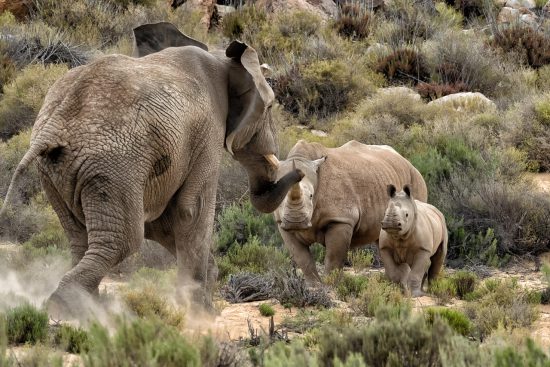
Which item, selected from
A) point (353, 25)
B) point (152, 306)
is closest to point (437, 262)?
point (152, 306)

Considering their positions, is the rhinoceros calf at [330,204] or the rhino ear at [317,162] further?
the rhino ear at [317,162]

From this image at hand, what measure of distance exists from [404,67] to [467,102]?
3.26 m

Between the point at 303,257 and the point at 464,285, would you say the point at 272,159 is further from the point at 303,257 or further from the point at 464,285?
the point at 464,285

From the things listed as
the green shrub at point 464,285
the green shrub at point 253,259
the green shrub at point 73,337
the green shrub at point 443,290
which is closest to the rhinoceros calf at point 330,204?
the green shrub at point 253,259

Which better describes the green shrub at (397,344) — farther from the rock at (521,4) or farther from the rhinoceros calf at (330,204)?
the rock at (521,4)

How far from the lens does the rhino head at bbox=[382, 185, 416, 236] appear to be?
9.81 m

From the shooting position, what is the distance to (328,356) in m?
4.78

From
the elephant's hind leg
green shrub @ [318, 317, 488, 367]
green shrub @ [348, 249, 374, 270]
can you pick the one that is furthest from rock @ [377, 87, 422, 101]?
green shrub @ [318, 317, 488, 367]

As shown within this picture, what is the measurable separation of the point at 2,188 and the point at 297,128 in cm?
646

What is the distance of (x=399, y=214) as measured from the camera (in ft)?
32.2

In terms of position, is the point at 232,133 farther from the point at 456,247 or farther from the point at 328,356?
the point at 456,247

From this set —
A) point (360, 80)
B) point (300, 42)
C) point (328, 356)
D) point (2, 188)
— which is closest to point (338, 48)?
point (300, 42)

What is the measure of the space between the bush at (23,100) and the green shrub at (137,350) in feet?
48.0

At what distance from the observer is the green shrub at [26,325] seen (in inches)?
244
